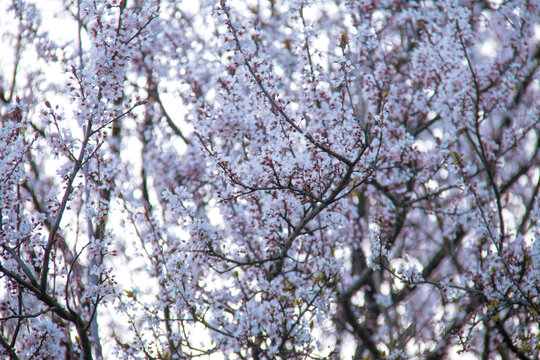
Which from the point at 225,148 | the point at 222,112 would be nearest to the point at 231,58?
the point at 222,112

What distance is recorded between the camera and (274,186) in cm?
476

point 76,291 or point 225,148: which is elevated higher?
point 225,148

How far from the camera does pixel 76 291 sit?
19.8 feet

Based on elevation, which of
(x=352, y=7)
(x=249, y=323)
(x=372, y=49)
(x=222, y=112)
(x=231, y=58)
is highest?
(x=352, y=7)

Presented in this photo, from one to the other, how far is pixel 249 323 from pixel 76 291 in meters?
2.26

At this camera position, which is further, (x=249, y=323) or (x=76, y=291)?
(x=76, y=291)

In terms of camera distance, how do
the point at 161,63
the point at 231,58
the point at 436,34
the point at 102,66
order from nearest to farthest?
the point at 102,66
the point at 231,58
the point at 436,34
the point at 161,63

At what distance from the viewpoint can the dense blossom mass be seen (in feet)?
13.9

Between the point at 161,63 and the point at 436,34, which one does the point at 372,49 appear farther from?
the point at 161,63

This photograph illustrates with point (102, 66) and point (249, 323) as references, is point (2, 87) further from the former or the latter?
point (249, 323)

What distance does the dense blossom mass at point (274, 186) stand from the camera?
13.9 feet

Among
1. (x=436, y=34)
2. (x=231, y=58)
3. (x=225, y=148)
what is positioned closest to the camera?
(x=231, y=58)

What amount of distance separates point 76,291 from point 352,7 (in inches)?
214

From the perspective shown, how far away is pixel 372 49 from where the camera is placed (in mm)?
7418
